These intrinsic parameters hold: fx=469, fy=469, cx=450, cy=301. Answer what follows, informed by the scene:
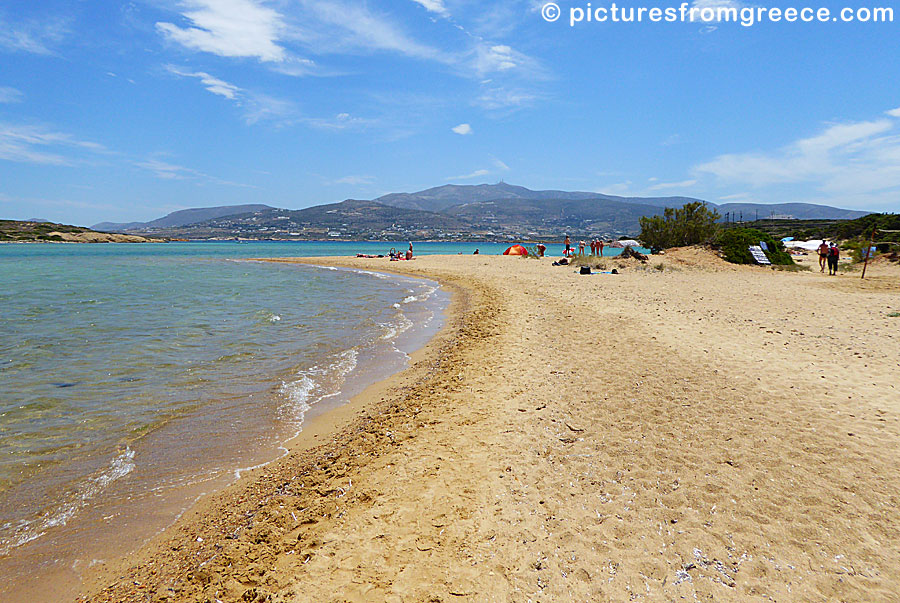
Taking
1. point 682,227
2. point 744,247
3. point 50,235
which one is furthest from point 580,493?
point 50,235

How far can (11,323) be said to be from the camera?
12352 mm

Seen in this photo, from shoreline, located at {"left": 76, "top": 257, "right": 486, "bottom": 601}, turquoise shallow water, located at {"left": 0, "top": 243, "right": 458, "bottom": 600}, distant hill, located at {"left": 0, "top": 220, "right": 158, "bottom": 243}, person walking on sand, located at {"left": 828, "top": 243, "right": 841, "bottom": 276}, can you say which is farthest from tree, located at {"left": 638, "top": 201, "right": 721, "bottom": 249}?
distant hill, located at {"left": 0, "top": 220, "right": 158, "bottom": 243}

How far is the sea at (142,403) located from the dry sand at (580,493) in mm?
530

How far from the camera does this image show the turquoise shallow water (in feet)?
13.6

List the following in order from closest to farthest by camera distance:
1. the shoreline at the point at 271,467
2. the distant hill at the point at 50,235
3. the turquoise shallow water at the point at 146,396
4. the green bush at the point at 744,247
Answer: the shoreline at the point at 271,467, the turquoise shallow water at the point at 146,396, the green bush at the point at 744,247, the distant hill at the point at 50,235

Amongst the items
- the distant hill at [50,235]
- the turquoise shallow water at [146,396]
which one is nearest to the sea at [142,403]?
the turquoise shallow water at [146,396]

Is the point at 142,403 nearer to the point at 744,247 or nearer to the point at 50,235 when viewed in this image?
the point at 744,247

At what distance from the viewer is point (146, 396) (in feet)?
22.6

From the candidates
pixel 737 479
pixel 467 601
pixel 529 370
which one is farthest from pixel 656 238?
pixel 467 601

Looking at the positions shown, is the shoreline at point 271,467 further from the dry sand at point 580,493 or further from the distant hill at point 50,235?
the distant hill at point 50,235

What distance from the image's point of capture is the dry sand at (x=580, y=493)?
9.91ft

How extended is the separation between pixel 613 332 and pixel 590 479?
6083 mm

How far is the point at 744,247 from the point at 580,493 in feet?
91.1

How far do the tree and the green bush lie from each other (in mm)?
2236
